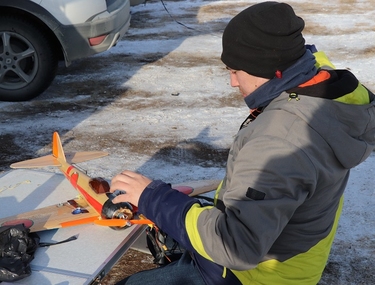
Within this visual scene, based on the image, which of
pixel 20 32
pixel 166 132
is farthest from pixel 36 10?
pixel 166 132

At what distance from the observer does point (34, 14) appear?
5840mm

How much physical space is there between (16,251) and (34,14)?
4.03 metres

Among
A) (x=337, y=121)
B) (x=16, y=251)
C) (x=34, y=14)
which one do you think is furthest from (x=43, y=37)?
(x=337, y=121)

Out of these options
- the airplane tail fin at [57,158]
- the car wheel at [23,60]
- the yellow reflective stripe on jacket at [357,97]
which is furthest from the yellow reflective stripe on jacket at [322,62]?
the car wheel at [23,60]

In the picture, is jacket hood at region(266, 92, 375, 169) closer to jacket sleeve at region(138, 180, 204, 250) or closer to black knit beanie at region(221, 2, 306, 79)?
black knit beanie at region(221, 2, 306, 79)

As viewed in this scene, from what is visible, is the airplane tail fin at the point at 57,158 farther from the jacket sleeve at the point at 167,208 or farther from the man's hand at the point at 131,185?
the jacket sleeve at the point at 167,208

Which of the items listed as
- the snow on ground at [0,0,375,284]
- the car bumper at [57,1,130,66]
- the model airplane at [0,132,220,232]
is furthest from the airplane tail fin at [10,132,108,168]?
the car bumper at [57,1,130,66]

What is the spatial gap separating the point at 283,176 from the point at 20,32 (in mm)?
4911

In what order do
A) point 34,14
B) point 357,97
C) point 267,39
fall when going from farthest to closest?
point 34,14, point 357,97, point 267,39

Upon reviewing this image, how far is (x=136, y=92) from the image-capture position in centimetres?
670

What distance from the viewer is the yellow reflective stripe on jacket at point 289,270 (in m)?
2.05

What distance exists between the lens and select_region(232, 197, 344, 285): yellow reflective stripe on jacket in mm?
2051

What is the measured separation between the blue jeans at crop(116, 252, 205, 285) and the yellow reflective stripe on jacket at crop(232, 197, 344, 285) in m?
0.24

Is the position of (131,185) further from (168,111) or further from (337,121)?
(168,111)
